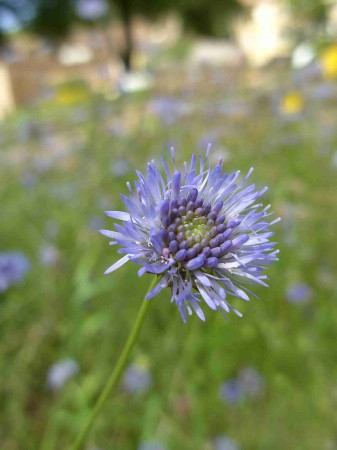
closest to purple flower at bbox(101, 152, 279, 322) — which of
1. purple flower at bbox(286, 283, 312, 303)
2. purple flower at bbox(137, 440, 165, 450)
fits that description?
purple flower at bbox(137, 440, 165, 450)

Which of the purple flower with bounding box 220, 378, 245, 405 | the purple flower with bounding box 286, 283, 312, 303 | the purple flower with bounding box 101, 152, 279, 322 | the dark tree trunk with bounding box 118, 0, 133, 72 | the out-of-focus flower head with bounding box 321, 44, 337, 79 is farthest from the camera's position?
the dark tree trunk with bounding box 118, 0, 133, 72

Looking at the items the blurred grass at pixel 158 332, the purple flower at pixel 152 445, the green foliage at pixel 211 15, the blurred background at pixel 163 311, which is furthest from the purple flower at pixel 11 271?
the green foliage at pixel 211 15

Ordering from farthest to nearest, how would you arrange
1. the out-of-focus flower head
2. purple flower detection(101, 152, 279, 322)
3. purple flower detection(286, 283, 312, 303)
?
the out-of-focus flower head
purple flower detection(286, 283, 312, 303)
purple flower detection(101, 152, 279, 322)

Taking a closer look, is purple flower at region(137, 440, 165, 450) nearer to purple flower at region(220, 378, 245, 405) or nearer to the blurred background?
the blurred background

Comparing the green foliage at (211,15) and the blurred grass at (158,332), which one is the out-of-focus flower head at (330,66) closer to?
the blurred grass at (158,332)

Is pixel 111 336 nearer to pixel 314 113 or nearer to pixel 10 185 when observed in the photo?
pixel 10 185

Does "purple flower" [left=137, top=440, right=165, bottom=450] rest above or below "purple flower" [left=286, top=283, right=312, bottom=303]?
above
